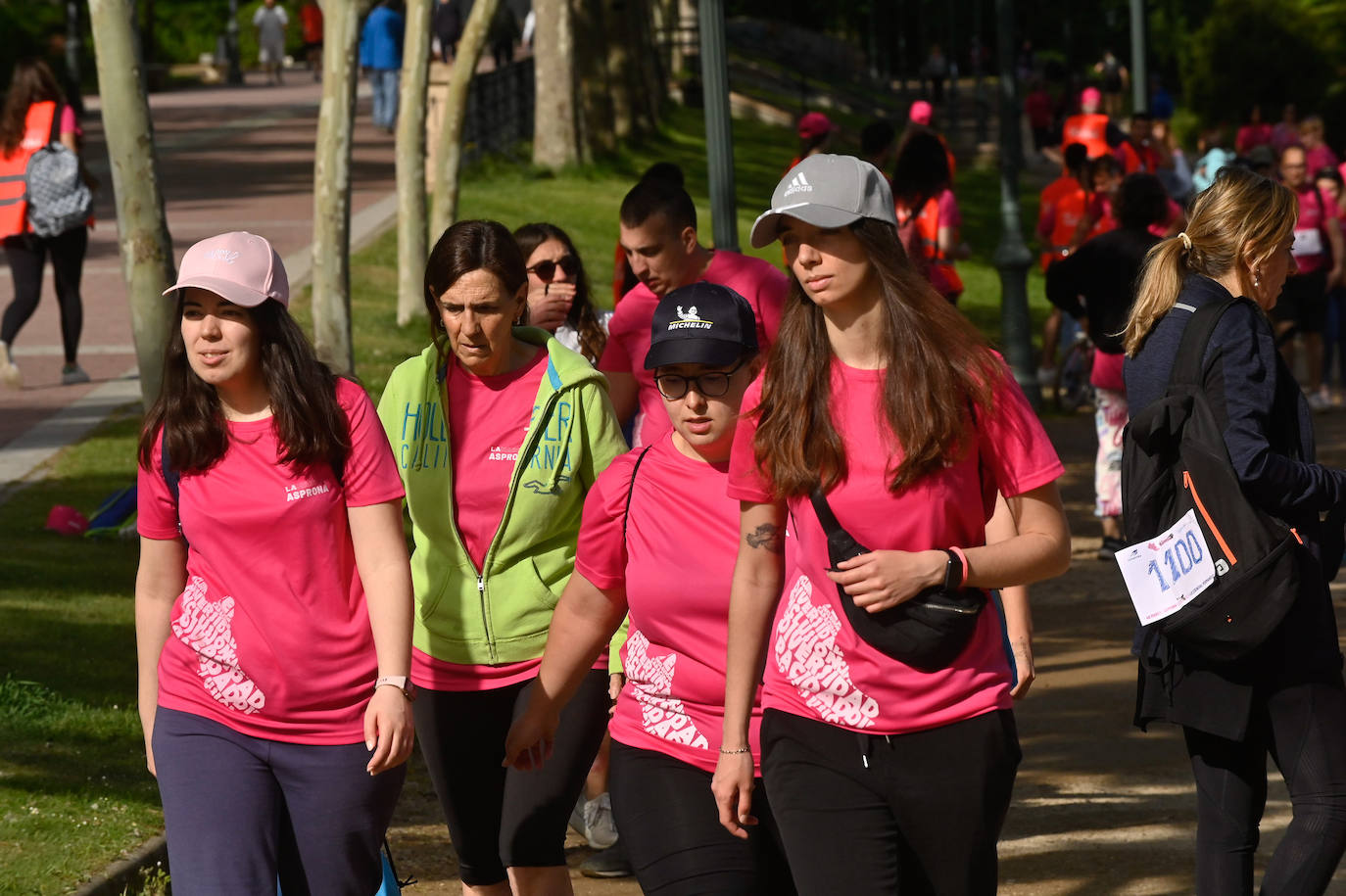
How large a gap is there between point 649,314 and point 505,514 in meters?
1.71

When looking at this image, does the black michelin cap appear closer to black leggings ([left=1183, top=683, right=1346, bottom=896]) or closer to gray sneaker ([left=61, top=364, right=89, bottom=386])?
black leggings ([left=1183, top=683, right=1346, bottom=896])

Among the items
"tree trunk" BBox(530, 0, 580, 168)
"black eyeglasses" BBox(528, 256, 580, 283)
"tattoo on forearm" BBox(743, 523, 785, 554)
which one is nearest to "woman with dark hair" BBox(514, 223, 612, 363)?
"black eyeglasses" BBox(528, 256, 580, 283)

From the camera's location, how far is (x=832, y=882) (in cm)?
361

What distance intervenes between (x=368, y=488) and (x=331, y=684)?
0.41 meters

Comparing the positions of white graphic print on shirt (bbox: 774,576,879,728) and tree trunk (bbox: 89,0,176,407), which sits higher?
tree trunk (bbox: 89,0,176,407)

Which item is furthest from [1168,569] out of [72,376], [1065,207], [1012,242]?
[1065,207]

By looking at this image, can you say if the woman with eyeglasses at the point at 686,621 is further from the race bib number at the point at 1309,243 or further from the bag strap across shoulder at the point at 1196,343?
the race bib number at the point at 1309,243

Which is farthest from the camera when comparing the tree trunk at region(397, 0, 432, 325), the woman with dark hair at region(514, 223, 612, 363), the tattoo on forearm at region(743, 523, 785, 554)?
the tree trunk at region(397, 0, 432, 325)

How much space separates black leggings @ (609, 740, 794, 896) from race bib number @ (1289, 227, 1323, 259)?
11.2m

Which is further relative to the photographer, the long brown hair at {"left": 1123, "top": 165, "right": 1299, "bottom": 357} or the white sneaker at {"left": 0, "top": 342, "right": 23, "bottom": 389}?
the white sneaker at {"left": 0, "top": 342, "right": 23, "bottom": 389}

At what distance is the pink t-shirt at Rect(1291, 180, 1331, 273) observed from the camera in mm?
14133

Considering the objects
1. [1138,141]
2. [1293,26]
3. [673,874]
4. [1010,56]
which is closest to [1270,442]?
[673,874]

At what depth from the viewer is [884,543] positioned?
361 centimetres

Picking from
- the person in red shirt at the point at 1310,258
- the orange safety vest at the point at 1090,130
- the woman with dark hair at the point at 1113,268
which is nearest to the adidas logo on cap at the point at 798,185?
the woman with dark hair at the point at 1113,268
